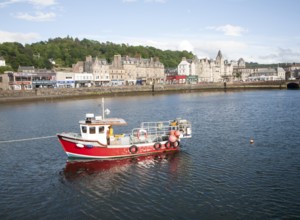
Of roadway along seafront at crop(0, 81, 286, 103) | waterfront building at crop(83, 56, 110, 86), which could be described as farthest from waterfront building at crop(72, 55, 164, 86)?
roadway along seafront at crop(0, 81, 286, 103)

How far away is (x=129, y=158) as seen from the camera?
105 feet

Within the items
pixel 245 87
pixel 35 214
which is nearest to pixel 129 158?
pixel 35 214

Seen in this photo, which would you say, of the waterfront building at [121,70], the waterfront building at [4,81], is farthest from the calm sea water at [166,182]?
the waterfront building at [121,70]

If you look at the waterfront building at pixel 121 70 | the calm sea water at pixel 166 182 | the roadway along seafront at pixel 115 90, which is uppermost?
the waterfront building at pixel 121 70

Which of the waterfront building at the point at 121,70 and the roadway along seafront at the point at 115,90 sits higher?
the waterfront building at the point at 121,70

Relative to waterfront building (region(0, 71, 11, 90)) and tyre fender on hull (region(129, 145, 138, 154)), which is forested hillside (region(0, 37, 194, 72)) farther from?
tyre fender on hull (region(129, 145, 138, 154))

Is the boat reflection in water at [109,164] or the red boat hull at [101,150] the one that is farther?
the red boat hull at [101,150]

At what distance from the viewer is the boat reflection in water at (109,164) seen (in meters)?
28.2

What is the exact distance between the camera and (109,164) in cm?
3019

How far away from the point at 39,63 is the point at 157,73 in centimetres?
6046

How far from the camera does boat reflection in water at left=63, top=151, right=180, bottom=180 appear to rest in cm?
2817

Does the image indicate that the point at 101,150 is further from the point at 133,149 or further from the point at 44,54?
the point at 44,54

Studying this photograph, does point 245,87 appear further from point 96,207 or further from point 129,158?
point 96,207

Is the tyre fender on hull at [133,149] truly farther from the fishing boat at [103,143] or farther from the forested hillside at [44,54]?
the forested hillside at [44,54]
